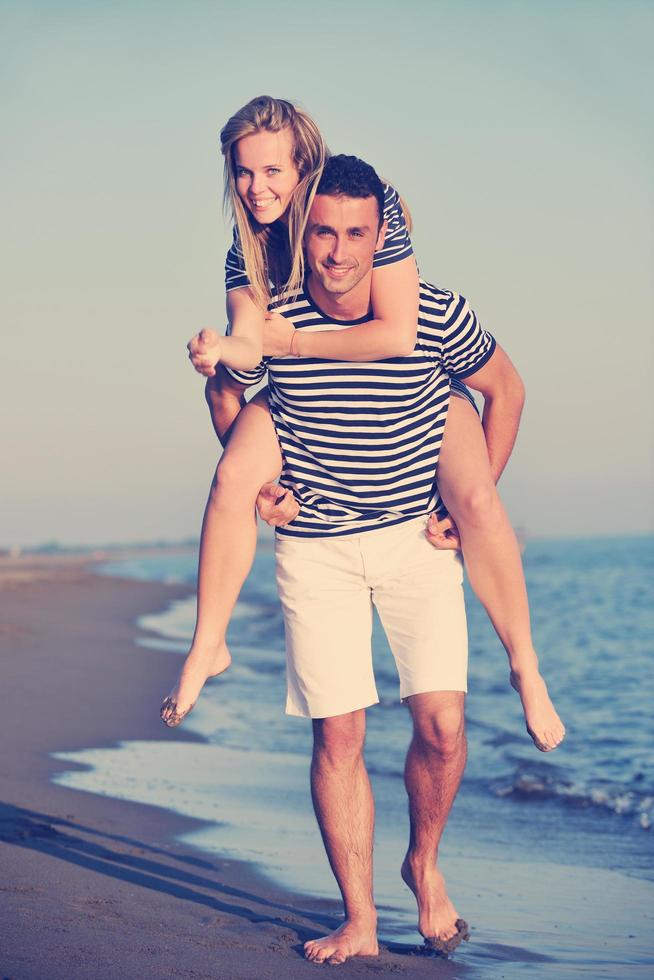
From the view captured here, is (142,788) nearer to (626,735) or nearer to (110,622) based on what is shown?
(626,735)

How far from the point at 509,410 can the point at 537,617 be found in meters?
16.7

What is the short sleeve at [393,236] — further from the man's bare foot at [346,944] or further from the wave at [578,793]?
the wave at [578,793]

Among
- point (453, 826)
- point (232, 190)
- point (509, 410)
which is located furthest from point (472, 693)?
point (232, 190)

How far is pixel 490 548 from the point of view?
3.68 meters

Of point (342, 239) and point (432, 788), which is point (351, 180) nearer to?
point (342, 239)

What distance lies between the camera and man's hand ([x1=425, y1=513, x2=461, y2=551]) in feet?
12.1

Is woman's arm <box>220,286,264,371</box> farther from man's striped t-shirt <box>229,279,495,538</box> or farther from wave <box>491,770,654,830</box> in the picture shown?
wave <box>491,770,654,830</box>

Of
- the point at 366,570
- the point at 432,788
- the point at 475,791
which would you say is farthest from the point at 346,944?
the point at 475,791

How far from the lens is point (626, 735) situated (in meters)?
8.10

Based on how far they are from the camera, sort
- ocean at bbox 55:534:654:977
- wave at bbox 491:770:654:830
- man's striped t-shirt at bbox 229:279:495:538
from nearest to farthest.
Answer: man's striped t-shirt at bbox 229:279:495:538
ocean at bbox 55:534:654:977
wave at bbox 491:770:654:830

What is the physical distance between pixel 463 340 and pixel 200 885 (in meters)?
2.07

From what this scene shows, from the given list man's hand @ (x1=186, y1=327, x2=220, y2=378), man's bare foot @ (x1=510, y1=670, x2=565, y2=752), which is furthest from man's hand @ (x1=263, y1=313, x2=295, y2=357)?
man's bare foot @ (x1=510, y1=670, x2=565, y2=752)

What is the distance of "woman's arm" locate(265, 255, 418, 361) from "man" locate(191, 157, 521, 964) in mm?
71

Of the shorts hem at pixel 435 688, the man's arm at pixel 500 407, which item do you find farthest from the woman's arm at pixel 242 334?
the shorts hem at pixel 435 688
